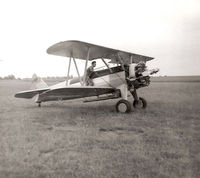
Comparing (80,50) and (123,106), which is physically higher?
(80,50)

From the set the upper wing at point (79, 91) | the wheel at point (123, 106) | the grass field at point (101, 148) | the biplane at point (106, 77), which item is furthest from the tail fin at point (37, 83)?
the wheel at point (123, 106)

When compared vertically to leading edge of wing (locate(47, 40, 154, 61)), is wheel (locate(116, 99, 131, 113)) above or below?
below

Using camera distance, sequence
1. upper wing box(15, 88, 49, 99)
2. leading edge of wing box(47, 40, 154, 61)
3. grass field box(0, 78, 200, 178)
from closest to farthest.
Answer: grass field box(0, 78, 200, 178), leading edge of wing box(47, 40, 154, 61), upper wing box(15, 88, 49, 99)

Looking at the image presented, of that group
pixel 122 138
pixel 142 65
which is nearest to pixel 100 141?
pixel 122 138

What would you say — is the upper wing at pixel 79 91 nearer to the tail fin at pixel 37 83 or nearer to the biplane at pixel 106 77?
the biplane at pixel 106 77

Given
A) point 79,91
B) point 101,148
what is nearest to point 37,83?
point 79,91

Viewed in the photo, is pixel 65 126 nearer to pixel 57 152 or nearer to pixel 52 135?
pixel 52 135

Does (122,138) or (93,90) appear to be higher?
(93,90)

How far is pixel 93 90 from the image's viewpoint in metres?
7.55

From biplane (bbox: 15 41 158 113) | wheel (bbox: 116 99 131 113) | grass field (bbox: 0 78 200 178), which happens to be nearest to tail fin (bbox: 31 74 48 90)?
biplane (bbox: 15 41 158 113)

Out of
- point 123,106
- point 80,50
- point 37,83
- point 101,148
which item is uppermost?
point 80,50

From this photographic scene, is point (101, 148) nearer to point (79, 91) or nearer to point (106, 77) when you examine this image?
point (79, 91)

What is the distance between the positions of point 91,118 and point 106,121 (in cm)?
64

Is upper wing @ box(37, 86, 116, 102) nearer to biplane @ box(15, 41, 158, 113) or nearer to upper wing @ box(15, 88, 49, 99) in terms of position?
biplane @ box(15, 41, 158, 113)
